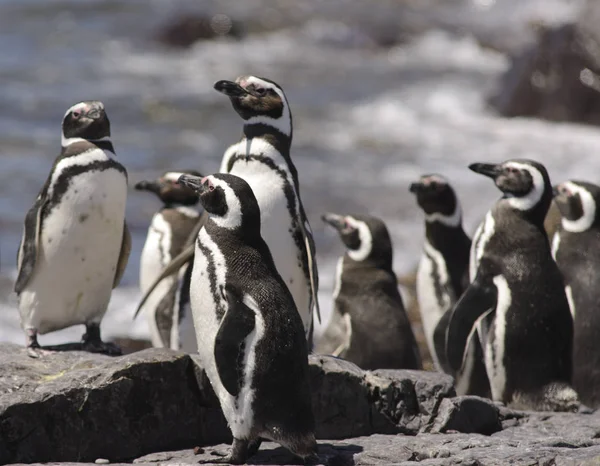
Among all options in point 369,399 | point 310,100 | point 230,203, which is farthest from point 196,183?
point 310,100

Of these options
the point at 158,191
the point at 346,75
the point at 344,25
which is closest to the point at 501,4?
the point at 344,25

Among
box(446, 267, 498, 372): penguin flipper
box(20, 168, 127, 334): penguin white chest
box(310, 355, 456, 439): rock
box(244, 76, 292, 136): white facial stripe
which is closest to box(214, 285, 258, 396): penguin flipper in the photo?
box(310, 355, 456, 439): rock

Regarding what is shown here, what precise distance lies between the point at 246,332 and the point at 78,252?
2.01 m

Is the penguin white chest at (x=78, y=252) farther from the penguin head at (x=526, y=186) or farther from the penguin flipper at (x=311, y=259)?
the penguin head at (x=526, y=186)

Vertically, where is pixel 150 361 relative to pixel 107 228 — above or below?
below

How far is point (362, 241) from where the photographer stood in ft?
27.9

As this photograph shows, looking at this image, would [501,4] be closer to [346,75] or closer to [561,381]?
[346,75]

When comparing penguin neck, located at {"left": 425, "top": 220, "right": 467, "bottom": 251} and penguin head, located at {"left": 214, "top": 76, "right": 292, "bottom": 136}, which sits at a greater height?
penguin head, located at {"left": 214, "top": 76, "right": 292, "bottom": 136}

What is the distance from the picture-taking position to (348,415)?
5688mm

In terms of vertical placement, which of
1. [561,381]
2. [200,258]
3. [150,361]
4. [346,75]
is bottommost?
[561,381]

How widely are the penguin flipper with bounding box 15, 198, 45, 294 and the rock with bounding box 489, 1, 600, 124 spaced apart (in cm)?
1430

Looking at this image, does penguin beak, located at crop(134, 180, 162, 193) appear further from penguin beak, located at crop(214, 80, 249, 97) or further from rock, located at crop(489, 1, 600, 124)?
rock, located at crop(489, 1, 600, 124)

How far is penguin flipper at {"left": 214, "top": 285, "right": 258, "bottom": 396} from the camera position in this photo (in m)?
4.79

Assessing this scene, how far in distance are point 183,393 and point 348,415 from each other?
80 cm
